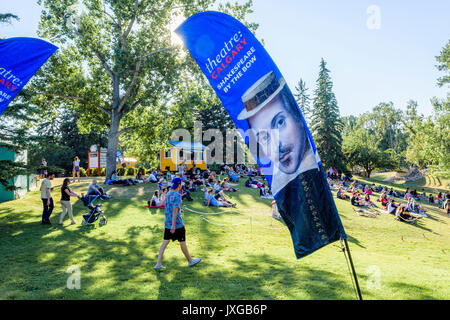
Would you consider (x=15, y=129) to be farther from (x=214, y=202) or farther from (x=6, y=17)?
Result: (x=214, y=202)

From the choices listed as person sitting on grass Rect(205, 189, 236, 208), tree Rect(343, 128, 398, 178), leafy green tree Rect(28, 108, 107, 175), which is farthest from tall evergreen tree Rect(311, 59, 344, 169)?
leafy green tree Rect(28, 108, 107, 175)

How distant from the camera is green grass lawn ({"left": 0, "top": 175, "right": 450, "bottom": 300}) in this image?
4789 millimetres

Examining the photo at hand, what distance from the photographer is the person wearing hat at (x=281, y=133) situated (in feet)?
12.3

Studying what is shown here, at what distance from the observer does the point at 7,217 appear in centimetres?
1062

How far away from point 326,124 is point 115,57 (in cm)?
3176

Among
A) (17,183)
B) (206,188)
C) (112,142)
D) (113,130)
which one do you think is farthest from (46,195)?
(113,130)

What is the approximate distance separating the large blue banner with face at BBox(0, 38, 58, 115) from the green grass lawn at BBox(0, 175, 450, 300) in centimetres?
359

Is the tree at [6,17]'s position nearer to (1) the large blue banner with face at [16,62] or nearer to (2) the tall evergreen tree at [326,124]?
(1) the large blue banner with face at [16,62]

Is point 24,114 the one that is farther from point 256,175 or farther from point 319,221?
point 256,175

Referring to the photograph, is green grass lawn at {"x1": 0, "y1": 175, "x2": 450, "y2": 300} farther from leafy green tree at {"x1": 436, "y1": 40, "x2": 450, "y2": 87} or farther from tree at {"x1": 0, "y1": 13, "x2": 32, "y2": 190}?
leafy green tree at {"x1": 436, "y1": 40, "x2": 450, "y2": 87}

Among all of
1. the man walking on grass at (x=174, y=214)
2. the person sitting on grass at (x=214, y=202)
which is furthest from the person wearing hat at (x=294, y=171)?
the person sitting on grass at (x=214, y=202)

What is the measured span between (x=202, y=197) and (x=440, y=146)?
75.6 ft

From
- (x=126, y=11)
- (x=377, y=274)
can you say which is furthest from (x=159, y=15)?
(x=377, y=274)

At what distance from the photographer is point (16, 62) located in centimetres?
570
